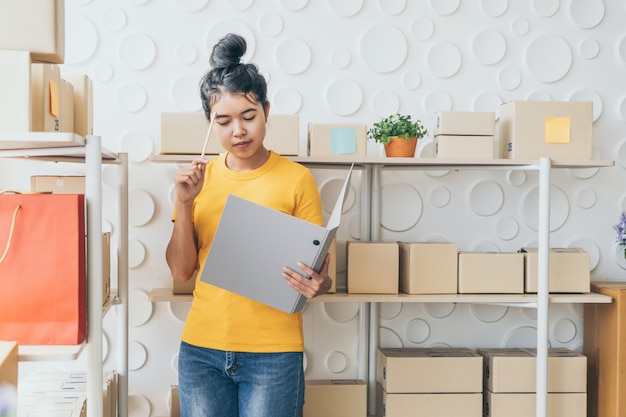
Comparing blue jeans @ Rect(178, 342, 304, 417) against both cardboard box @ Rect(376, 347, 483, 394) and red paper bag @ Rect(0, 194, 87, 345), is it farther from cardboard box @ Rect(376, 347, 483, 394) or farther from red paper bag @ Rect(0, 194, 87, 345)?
cardboard box @ Rect(376, 347, 483, 394)

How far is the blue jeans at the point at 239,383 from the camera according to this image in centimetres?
163

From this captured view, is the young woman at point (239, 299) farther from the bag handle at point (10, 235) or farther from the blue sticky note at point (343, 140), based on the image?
the blue sticky note at point (343, 140)

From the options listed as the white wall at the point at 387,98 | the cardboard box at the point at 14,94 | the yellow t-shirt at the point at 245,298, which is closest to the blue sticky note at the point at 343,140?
the white wall at the point at 387,98

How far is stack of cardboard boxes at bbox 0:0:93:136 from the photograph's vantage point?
1315 mm

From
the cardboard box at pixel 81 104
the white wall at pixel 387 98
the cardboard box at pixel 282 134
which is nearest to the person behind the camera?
the cardboard box at pixel 81 104

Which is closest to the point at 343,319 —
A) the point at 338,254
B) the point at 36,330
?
the point at 338,254

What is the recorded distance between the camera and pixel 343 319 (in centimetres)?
266

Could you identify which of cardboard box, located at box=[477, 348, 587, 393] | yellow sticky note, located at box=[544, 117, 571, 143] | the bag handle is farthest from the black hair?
cardboard box, located at box=[477, 348, 587, 393]

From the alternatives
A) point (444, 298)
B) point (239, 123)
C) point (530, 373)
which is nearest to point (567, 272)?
point (530, 373)

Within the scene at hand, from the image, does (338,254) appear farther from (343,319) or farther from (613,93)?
(613,93)

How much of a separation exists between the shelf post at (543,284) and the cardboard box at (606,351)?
0.34 meters

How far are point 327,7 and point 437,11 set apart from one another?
1.58ft

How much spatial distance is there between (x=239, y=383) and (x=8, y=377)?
65 centimetres

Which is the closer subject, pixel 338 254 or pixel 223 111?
pixel 223 111
